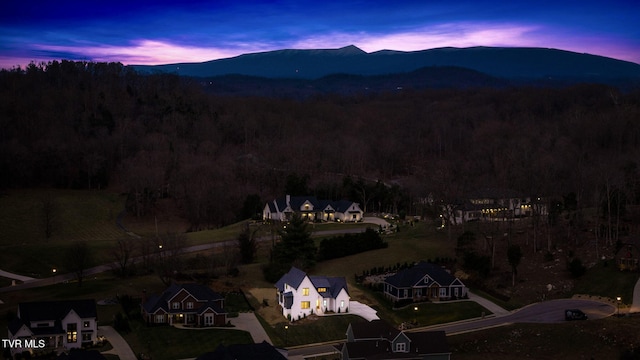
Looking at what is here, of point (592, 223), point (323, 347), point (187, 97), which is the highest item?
point (187, 97)

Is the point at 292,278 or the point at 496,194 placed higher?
the point at 496,194

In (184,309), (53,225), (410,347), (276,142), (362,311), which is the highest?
(276,142)

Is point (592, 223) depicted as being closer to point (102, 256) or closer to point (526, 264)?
point (526, 264)

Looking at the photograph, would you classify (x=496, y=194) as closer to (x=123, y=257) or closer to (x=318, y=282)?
(x=318, y=282)

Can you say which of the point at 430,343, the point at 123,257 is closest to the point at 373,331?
the point at 430,343

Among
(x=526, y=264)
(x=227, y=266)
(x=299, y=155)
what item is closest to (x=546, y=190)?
(x=526, y=264)

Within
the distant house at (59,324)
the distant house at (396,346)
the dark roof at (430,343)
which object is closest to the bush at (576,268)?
the distant house at (396,346)

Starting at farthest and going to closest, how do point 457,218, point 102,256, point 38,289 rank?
point 457,218 → point 102,256 → point 38,289

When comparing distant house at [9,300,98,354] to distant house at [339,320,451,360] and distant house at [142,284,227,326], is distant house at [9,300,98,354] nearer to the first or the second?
distant house at [142,284,227,326]
